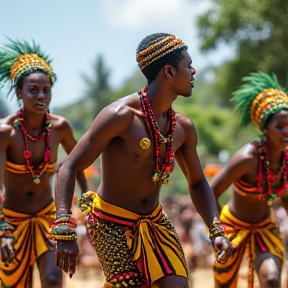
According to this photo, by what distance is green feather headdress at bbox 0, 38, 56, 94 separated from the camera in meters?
6.64

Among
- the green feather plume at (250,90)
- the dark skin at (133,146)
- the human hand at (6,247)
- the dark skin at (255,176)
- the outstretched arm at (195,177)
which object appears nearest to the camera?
the dark skin at (133,146)

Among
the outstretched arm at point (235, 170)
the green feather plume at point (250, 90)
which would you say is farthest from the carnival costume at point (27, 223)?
the green feather plume at point (250, 90)

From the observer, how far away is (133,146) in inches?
186

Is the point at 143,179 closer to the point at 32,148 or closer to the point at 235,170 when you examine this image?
the point at 32,148

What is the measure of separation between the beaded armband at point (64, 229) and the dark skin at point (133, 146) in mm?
317

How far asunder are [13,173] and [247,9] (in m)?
20.6

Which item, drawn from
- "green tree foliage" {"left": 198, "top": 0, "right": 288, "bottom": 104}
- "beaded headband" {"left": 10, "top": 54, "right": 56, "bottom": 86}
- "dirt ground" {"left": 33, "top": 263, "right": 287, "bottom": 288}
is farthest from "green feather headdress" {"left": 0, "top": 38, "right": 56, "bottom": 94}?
"green tree foliage" {"left": 198, "top": 0, "right": 288, "bottom": 104}

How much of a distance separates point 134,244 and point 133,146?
2.26 feet

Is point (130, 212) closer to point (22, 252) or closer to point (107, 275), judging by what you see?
point (107, 275)

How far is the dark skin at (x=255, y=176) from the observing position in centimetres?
655

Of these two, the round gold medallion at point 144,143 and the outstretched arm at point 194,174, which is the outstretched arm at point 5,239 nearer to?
the round gold medallion at point 144,143

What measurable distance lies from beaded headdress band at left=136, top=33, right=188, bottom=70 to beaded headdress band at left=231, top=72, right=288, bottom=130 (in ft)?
7.78

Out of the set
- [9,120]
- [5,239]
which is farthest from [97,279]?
[5,239]

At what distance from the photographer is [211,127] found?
49.5 metres
